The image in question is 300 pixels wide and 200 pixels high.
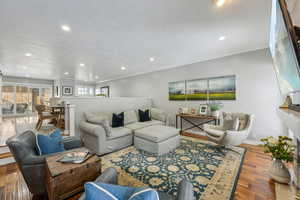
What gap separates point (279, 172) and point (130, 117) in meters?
3.27

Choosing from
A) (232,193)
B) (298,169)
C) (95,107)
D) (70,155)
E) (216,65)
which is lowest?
(232,193)

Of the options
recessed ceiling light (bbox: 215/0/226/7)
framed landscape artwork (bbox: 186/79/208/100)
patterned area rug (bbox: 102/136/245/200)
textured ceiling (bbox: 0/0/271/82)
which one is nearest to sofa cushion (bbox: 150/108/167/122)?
framed landscape artwork (bbox: 186/79/208/100)

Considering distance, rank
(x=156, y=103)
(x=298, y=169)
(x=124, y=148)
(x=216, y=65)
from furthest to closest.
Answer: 1. (x=156, y=103)
2. (x=216, y=65)
3. (x=124, y=148)
4. (x=298, y=169)

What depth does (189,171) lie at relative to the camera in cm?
205

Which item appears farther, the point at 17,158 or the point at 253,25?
the point at 253,25

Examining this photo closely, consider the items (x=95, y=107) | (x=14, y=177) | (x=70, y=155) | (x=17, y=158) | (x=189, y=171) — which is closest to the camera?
(x=17, y=158)

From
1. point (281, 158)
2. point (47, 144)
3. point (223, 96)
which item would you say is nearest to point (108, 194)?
point (47, 144)

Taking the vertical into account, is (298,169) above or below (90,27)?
below

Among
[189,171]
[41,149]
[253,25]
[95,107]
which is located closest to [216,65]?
[253,25]

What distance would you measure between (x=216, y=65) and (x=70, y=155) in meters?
4.21

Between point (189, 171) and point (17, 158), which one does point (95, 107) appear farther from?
point (189, 171)

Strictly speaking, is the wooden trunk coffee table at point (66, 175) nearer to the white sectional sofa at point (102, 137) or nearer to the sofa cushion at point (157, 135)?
the white sectional sofa at point (102, 137)

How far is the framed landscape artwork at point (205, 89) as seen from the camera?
357 cm

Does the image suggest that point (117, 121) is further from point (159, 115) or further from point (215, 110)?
point (215, 110)
